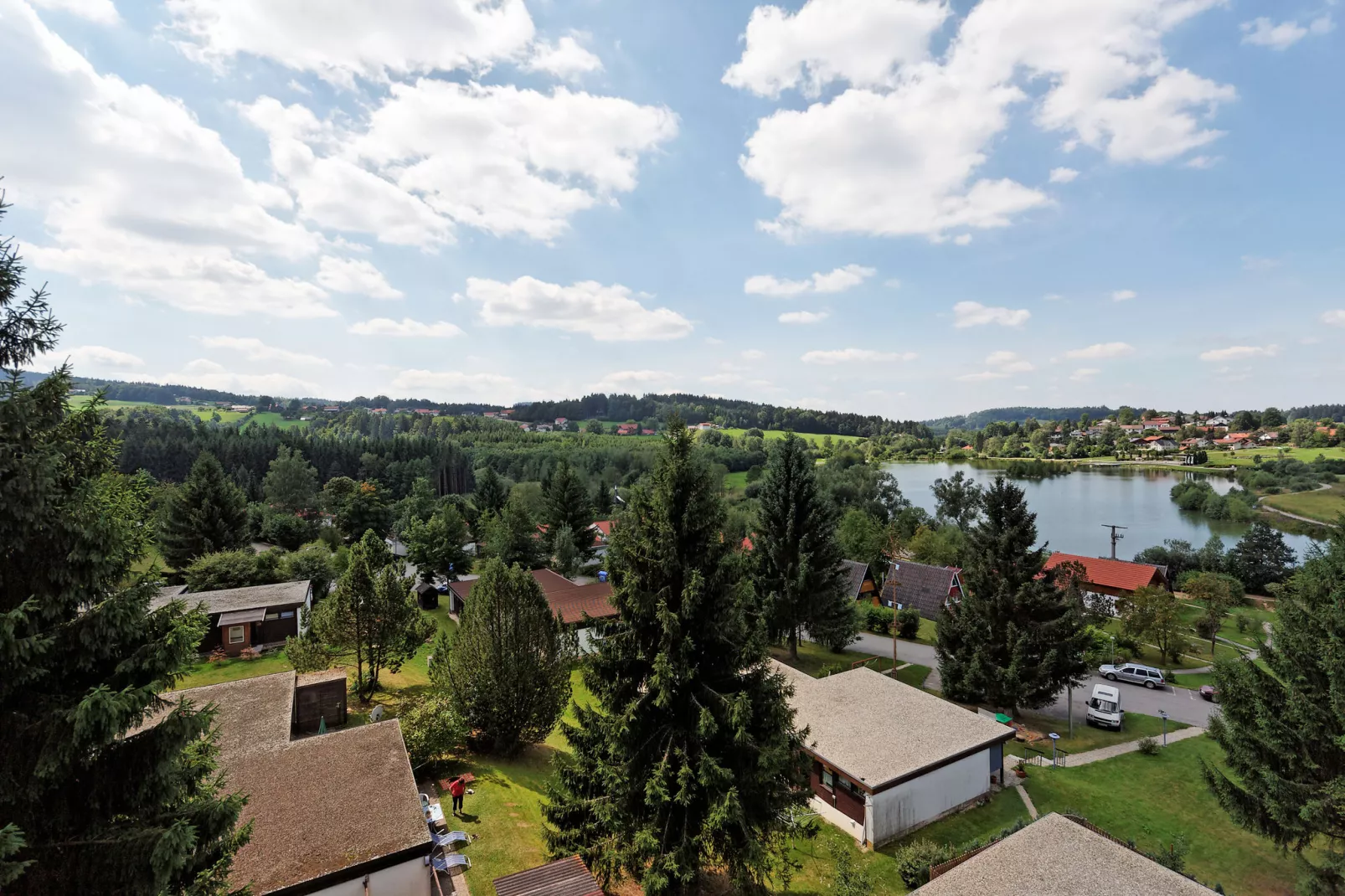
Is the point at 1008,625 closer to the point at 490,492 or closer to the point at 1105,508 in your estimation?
the point at 490,492

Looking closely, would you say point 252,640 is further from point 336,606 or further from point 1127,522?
point 1127,522

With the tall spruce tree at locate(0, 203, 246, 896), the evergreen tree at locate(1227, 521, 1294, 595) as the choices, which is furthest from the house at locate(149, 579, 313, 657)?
the evergreen tree at locate(1227, 521, 1294, 595)

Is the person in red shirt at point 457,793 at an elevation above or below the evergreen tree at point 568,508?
below

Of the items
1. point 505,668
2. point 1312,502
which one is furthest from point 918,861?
point 1312,502

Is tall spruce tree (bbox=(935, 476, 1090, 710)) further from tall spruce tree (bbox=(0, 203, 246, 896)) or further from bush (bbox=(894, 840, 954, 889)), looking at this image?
tall spruce tree (bbox=(0, 203, 246, 896))

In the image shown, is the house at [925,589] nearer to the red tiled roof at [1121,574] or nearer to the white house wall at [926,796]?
the red tiled roof at [1121,574]

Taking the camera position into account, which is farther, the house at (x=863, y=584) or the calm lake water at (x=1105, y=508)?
the calm lake water at (x=1105, y=508)

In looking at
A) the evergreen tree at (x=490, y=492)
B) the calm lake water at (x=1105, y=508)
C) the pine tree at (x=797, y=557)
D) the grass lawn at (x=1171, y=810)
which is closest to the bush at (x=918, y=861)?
the grass lawn at (x=1171, y=810)
